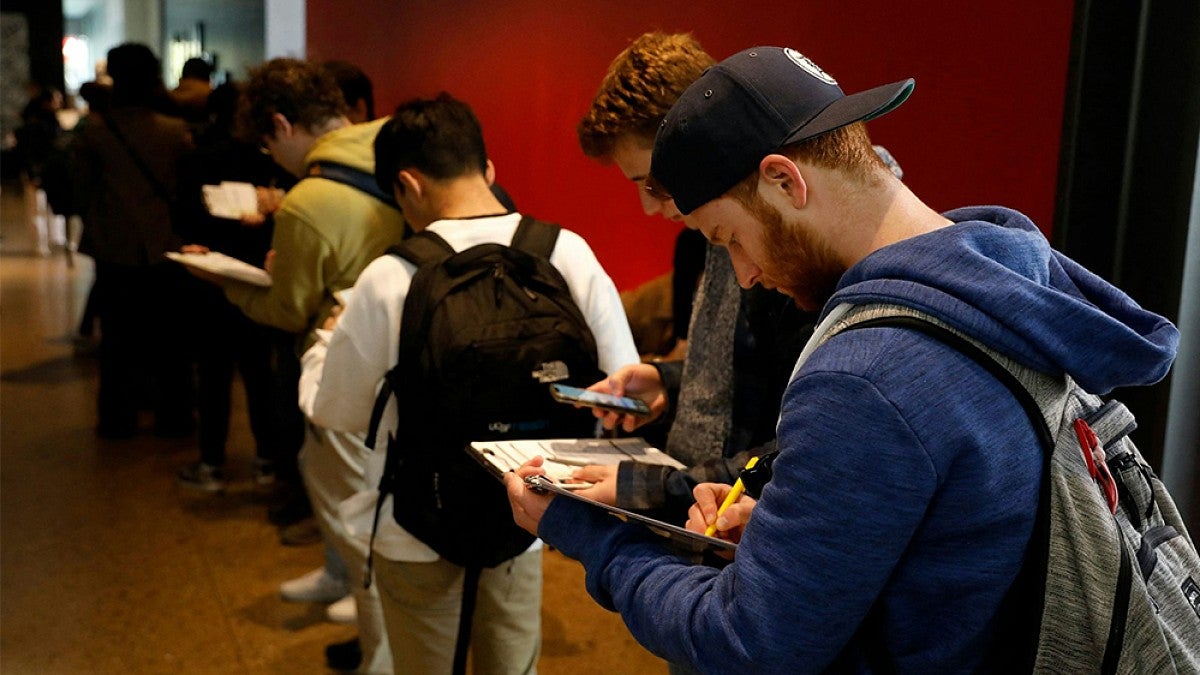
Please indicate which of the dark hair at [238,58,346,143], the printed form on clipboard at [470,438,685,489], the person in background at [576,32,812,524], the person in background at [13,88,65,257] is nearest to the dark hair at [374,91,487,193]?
the person in background at [576,32,812,524]

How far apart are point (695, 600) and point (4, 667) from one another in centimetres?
296

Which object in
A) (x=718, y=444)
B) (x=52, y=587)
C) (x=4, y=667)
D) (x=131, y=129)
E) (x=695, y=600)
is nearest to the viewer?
(x=695, y=600)

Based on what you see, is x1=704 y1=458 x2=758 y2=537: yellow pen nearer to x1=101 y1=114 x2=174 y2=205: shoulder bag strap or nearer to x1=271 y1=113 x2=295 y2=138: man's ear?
x1=271 y1=113 x2=295 y2=138: man's ear

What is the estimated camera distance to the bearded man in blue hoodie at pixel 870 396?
970 millimetres

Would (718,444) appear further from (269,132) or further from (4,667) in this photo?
(4,667)

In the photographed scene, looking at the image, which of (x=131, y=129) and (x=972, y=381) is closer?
(x=972, y=381)

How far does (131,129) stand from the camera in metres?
5.43

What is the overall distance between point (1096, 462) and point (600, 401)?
3.03ft

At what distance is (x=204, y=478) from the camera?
15.8 feet

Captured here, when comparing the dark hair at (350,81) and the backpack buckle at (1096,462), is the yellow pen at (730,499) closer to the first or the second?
the backpack buckle at (1096,462)

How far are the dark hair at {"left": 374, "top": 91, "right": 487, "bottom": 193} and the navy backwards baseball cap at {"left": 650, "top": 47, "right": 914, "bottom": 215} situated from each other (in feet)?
3.99

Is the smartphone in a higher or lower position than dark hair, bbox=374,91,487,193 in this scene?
lower

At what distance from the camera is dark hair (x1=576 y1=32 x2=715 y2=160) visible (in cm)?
173

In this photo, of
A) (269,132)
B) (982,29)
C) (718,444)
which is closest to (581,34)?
(269,132)
